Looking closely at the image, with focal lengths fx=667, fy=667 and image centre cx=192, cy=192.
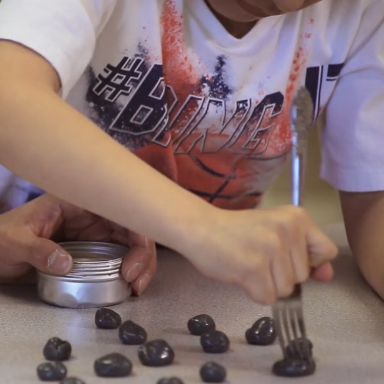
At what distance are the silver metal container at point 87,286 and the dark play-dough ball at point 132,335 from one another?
0.09 metres

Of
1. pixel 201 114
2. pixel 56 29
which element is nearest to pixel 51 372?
pixel 56 29

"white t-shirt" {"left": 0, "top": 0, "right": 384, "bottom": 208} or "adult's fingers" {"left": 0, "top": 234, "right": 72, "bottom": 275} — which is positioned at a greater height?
"white t-shirt" {"left": 0, "top": 0, "right": 384, "bottom": 208}

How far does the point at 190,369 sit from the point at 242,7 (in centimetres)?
35

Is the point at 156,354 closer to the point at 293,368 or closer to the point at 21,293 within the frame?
the point at 293,368

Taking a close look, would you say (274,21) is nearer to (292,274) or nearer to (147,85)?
A: (147,85)

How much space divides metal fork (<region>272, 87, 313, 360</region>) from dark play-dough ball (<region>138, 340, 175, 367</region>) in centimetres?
8

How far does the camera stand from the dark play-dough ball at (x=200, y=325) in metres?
0.55

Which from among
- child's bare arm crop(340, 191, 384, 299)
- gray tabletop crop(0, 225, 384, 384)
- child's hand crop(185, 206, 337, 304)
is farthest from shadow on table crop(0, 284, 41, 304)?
child's bare arm crop(340, 191, 384, 299)

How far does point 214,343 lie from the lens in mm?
520

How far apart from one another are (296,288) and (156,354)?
116 mm

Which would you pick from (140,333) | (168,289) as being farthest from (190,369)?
(168,289)

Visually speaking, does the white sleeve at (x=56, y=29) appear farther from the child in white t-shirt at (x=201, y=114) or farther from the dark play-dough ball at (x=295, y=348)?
the dark play-dough ball at (x=295, y=348)

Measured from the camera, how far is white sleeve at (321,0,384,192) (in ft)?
2.62

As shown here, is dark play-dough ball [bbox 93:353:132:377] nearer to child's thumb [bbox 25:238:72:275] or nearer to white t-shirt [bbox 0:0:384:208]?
child's thumb [bbox 25:238:72:275]
